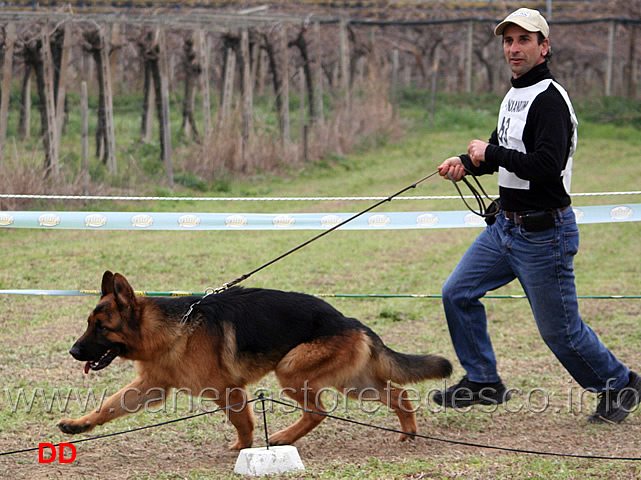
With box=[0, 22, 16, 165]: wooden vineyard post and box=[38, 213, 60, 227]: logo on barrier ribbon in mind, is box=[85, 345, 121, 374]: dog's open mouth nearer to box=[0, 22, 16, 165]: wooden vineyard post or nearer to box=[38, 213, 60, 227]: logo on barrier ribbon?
box=[38, 213, 60, 227]: logo on barrier ribbon

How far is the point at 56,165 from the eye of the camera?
1188cm

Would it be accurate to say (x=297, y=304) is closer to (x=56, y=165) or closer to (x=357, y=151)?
(x=56, y=165)

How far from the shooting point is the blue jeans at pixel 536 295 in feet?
13.5

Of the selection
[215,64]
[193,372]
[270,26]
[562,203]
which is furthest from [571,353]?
[215,64]

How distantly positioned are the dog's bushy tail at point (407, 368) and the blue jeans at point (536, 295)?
0.30 metres

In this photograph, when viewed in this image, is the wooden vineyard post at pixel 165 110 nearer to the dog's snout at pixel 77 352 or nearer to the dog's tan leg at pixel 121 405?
the dog's tan leg at pixel 121 405

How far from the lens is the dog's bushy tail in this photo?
428cm

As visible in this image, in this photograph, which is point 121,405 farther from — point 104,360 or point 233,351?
point 233,351

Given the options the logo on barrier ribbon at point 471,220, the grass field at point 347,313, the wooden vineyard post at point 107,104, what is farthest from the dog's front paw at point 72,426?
the wooden vineyard post at point 107,104

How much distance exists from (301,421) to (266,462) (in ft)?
2.00

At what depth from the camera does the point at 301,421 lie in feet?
14.0

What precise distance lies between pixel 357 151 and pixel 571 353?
50.3 ft

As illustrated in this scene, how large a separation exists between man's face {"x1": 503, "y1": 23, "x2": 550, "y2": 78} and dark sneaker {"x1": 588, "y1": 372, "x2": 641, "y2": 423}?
6.01ft

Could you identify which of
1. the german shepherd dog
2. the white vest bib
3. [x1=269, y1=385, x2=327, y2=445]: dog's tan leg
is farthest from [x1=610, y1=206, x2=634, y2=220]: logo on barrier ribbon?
[x1=269, y1=385, x2=327, y2=445]: dog's tan leg
